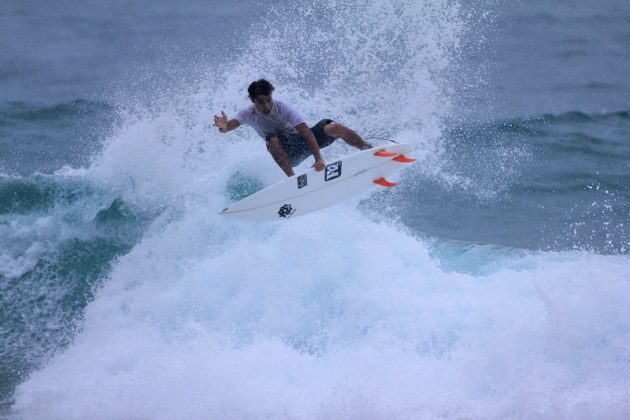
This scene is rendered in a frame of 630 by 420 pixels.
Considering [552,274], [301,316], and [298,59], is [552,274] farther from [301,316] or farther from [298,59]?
[298,59]

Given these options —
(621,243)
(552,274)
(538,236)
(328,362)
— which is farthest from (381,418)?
(621,243)

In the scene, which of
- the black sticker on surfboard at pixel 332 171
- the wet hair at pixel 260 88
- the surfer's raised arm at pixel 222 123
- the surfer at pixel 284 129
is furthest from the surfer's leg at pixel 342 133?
the surfer's raised arm at pixel 222 123

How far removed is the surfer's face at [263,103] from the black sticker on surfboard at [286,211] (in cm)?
126

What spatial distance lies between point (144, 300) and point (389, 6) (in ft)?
21.0

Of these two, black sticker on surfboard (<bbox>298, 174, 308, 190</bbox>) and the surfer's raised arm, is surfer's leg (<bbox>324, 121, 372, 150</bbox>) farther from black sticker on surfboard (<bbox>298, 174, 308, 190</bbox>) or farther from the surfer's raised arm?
the surfer's raised arm

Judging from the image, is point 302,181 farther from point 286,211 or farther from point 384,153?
point 384,153

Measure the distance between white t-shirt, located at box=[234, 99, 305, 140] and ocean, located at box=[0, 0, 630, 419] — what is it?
2.12 metres

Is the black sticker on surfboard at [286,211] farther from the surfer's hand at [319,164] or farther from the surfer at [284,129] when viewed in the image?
the surfer's hand at [319,164]

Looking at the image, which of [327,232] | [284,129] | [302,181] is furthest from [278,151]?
[327,232]

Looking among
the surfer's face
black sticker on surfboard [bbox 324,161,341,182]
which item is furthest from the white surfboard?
the surfer's face

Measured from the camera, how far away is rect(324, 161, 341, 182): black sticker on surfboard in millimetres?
7770

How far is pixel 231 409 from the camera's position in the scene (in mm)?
6957

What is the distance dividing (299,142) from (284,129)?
23 centimetres

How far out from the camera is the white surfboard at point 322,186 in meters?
7.67
